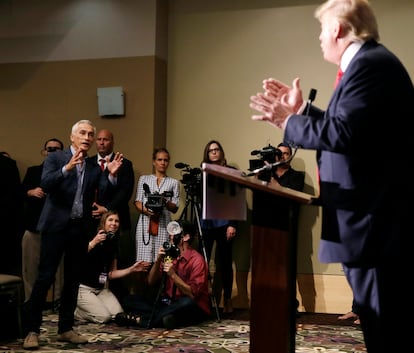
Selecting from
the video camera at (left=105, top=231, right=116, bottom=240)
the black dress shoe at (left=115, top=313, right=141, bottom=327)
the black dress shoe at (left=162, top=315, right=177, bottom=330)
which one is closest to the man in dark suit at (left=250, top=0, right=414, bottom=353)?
the black dress shoe at (left=162, top=315, right=177, bottom=330)

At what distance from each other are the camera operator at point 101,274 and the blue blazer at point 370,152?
337 centimetres

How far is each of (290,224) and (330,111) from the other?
36 centimetres

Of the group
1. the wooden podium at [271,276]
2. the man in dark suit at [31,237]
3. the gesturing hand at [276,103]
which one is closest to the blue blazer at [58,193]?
the man in dark suit at [31,237]

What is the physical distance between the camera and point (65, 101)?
6.44m

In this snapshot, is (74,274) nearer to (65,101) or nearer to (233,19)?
(65,101)

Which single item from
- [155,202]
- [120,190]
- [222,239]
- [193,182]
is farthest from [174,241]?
[120,190]

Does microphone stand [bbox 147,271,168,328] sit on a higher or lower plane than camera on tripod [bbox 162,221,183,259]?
lower

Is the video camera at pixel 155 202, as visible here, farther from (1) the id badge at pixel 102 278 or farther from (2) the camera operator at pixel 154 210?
(1) the id badge at pixel 102 278

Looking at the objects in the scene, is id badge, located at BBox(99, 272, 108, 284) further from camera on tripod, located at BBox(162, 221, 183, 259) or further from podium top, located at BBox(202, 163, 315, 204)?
podium top, located at BBox(202, 163, 315, 204)

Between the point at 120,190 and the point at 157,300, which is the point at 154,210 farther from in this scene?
the point at 157,300

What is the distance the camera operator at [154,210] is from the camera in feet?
18.0

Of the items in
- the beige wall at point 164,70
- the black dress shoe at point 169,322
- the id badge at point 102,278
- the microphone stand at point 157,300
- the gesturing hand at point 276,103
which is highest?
the beige wall at point 164,70

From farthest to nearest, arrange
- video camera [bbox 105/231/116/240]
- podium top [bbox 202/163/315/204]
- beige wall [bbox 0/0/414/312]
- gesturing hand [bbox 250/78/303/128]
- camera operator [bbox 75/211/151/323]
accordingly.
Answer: beige wall [bbox 0/0/414/312] < video camera [bbox 105/231/116/240] < camera operator [bbox 75/211/151/323] < gesturing hand [bbox 250/78/303/128] < podium top [bbox 202/163/315/204]

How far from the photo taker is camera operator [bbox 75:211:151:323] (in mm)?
4863
